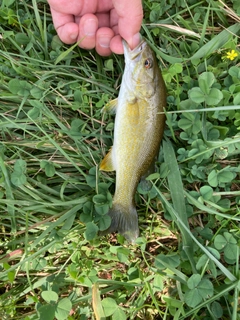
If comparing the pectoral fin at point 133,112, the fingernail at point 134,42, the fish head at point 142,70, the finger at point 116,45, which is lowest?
the pectoral fin at point 133,112

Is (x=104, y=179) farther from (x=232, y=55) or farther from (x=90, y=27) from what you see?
(x=232, y=55)

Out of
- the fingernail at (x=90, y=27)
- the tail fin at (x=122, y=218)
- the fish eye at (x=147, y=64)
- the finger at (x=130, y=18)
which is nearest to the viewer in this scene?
the finger at (x=130, y=18)

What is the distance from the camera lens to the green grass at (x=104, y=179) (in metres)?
2.64

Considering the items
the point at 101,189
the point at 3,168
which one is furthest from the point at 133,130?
the point at 3,168

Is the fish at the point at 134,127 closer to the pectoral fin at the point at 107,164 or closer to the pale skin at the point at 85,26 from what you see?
the pectoral fin at the point at 107,164

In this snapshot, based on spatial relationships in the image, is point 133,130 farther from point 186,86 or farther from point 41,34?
point 41,34

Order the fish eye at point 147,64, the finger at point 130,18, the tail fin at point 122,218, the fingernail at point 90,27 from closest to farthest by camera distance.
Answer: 1. the finger at point 130,18
2. the fish eye at point 147,64
3. the tail fin at point 122,218
4. the fingernail at point 90,27

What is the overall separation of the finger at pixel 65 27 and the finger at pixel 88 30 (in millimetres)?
49

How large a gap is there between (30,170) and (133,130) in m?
0.92

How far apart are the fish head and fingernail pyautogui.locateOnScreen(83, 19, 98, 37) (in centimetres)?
43

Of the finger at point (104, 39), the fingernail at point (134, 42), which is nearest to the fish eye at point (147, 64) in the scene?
the fingernail at point (134, 42)

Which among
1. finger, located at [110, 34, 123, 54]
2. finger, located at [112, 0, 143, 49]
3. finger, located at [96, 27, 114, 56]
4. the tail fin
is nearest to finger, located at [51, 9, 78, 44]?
finger, located at [96, 27, 114, 56]

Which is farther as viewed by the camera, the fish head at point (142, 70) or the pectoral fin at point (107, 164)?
the pectoral fin at point (107, 164)

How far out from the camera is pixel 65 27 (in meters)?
2.79
